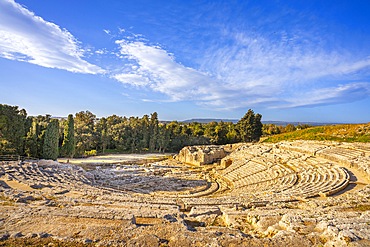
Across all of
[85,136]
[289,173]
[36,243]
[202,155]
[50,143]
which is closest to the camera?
[36,243]

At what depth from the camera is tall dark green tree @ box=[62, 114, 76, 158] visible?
36.5 metres

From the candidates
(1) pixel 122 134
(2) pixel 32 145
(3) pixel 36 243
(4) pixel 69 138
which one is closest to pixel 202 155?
(4) pixel 69 138

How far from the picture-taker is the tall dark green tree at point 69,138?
1436 inches

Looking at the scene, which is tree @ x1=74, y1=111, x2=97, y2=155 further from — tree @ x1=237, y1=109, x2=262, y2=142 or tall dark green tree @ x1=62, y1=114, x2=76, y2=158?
tree @ x1=237, y1=109, x2=262, y2=142

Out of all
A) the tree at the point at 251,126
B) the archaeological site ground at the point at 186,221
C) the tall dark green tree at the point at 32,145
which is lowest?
the archaeological site ground at the point at 186,221

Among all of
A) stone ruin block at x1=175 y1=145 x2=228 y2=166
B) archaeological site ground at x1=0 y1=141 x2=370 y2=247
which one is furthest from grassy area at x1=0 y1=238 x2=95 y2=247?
stone ruin block at x1=175 y1=145 x2=228 y2=166

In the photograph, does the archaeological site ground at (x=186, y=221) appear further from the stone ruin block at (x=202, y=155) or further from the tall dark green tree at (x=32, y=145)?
the stone ruin block at (x=202, y=155)

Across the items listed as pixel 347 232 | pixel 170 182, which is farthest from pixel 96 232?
pixel 170 182

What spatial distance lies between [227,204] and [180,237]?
489cm

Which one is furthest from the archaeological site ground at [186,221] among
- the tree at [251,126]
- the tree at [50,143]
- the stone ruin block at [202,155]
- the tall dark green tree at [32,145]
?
the tree at [251,126]

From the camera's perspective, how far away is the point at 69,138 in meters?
36.8

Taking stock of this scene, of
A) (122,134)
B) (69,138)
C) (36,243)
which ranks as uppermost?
(122,134)

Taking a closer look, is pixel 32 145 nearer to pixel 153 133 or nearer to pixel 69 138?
pixel 69 138

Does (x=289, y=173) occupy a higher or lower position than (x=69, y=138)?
lower
